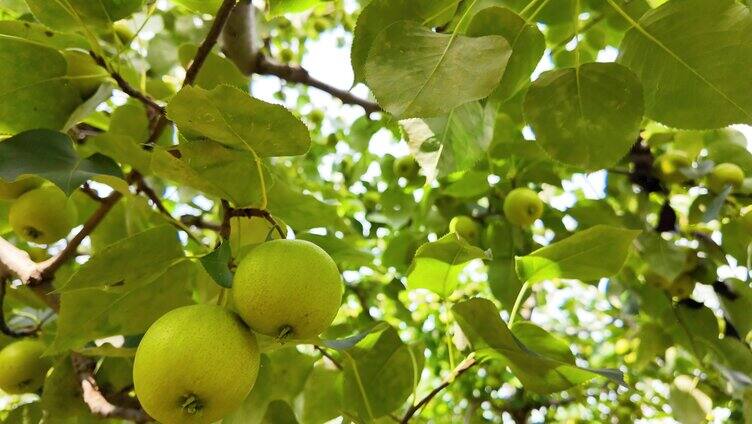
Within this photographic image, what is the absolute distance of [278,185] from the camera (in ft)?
4.84

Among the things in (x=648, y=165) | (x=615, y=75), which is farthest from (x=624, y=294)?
(x=615, y=75)

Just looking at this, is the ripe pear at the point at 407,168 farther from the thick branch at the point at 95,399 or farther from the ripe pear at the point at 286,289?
the ripe pear at the point at 286,289

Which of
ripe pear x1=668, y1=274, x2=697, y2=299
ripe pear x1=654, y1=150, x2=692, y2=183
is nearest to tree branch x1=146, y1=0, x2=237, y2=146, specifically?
ripe pear x1=654, y1=150, x2=692, y2=183

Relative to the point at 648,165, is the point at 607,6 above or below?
above

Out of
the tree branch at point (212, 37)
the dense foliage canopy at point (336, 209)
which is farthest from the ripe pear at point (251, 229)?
the tree branch at point (212, 37)

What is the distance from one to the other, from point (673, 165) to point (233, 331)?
1.87m

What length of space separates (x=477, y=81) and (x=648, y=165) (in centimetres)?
161

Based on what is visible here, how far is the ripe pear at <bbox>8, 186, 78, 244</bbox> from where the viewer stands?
62.8 inches

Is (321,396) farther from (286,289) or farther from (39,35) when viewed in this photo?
(39,35)

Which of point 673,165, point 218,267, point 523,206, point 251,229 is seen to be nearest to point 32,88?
point 251,229

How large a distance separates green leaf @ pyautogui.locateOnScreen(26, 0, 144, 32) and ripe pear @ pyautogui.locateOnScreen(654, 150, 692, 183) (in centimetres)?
185

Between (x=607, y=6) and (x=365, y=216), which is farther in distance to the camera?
(x=365, y=216)

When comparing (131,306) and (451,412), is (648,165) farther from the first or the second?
(451,412)

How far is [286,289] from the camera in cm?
96
